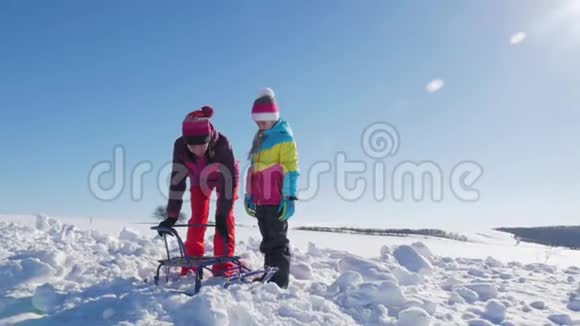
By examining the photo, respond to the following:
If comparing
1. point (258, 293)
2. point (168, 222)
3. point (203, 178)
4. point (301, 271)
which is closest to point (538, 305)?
point (301, 271)

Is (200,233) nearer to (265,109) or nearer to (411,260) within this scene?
(265,109)

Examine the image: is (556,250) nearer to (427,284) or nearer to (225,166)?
(427,284)

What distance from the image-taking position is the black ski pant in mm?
4621

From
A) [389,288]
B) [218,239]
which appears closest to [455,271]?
[389,288]

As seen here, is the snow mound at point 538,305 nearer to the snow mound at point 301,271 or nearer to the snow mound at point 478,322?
the snow mound at point 478,322

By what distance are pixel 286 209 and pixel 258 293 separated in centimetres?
102

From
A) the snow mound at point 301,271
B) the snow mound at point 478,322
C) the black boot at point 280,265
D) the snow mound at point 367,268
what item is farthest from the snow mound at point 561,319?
the black boot at point 280,265

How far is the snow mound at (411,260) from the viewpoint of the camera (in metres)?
6.50

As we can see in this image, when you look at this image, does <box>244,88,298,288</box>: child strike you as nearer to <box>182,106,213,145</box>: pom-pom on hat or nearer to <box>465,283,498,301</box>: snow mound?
<box>182,106,213,145</box>: pom-pom on hat

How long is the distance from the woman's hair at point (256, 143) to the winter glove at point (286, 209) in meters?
0.59

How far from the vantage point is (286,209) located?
4617 mm

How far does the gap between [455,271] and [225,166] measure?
13.2ft

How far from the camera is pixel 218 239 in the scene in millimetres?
4934

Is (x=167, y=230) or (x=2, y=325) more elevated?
(x=167, y=230)
